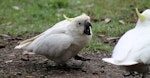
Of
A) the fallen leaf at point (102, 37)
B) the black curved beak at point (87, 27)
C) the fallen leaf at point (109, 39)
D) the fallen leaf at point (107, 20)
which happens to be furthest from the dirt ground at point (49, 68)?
the fallen leaf at point (107, 20)

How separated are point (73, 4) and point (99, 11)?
84cm

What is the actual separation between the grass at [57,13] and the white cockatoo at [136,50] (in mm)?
1905

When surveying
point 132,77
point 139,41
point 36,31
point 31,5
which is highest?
point 31,5

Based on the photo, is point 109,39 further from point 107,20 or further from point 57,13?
point 57,13

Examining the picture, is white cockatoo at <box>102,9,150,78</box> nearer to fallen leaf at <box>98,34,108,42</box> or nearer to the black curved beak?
the black curved beak

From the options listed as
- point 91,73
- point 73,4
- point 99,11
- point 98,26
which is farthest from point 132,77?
point 73,4

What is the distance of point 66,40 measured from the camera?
Answer: 200 inches

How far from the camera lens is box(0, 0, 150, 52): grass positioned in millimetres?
7387

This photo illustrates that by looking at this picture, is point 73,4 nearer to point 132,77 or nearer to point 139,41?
point 132,77

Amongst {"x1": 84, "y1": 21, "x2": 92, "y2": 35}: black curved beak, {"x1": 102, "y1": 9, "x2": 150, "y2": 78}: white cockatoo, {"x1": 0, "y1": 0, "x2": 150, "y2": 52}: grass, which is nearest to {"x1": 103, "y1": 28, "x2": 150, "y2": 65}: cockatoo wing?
{"x1": 102, "y1": 9, "x2": 150, "y2": 78}: white cockatoo

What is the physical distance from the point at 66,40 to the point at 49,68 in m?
0.54

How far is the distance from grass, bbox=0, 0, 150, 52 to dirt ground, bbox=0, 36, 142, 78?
0.88 meters

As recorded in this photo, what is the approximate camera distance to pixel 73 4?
929 cm

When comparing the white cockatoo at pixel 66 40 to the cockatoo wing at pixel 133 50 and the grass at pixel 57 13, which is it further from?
the grass at pixel 57 13
